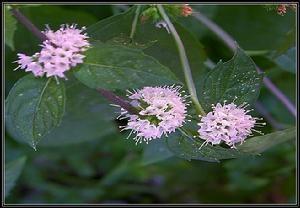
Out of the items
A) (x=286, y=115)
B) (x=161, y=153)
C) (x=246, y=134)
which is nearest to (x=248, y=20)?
(x=286, y=115)

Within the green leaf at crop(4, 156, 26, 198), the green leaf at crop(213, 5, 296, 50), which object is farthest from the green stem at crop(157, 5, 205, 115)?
the green leaf at crop(213, 5, 296, 50)

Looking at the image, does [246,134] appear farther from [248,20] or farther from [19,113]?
[248,20]

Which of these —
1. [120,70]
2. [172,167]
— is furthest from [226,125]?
[172,167]

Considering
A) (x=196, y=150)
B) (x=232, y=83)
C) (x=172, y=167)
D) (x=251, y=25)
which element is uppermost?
(x=251, y=25)

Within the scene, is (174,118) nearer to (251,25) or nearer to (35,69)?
(35,69)

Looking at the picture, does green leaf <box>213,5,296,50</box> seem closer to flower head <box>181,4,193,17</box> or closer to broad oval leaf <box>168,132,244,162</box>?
flower head <box>181,4,193,17</box>
